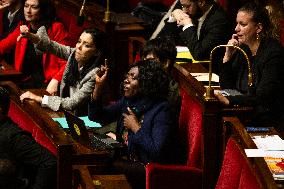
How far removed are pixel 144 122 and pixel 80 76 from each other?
3.12 ft

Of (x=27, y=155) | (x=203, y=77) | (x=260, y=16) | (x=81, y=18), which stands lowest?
(x=27, y=155)

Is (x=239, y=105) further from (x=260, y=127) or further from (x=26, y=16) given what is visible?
(x=26, y=16)

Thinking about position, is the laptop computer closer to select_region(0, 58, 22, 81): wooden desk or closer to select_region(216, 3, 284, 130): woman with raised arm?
select_region(216, 3, 284, 130): woman with raised arm

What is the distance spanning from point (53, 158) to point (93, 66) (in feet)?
4.07

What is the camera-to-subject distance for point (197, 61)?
5293mm

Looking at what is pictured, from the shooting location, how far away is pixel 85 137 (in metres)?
3.96

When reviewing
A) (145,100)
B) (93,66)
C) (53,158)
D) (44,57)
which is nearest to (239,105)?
(145,100)

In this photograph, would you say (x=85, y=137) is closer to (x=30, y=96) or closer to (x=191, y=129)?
(x=191, y=129)

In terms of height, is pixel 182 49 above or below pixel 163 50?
below

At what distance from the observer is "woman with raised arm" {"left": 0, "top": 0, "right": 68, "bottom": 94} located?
593cm

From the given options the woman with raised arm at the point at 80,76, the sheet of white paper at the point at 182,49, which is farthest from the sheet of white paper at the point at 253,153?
the sheet of white paper at the point at 182,49

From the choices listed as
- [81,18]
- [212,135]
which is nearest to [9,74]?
[81,18]

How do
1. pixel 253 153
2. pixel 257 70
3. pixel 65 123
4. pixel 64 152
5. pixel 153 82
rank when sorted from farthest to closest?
pixel 65 123
pixel 257 70
pixel 153 82
pixel 64 152
pixel 253 153

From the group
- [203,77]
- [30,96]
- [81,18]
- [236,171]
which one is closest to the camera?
[236,171]
